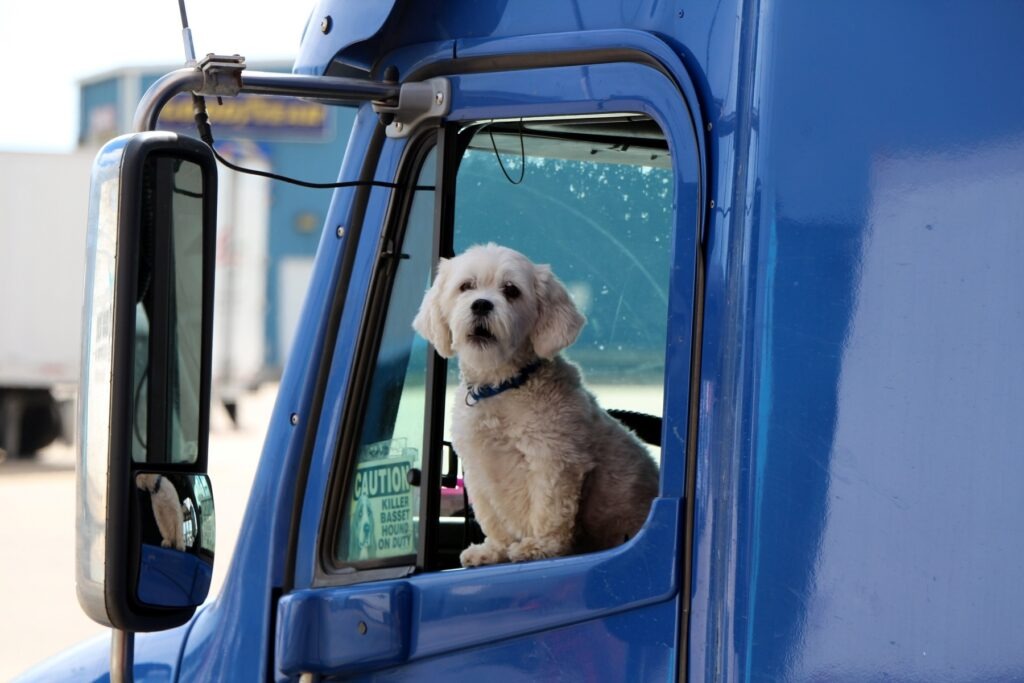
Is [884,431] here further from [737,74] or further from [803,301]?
[737,74]

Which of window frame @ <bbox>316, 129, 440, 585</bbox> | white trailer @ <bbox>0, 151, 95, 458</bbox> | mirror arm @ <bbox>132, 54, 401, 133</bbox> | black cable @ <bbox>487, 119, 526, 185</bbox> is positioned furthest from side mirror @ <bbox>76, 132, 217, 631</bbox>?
white trailer @ <bbox>0, 151, 95, 458</bbox>

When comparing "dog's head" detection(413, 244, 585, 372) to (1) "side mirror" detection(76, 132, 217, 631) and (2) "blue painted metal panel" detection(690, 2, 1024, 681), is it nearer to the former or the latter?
(1) "side mirror" detection(76, 132, 217, 631)

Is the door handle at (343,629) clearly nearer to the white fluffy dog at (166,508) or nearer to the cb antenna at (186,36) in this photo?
the white fluffy dog at (166,508)

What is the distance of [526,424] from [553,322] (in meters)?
0.23

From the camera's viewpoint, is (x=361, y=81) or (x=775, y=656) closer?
(x=775, y=656)

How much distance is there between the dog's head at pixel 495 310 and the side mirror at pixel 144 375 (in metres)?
0.61

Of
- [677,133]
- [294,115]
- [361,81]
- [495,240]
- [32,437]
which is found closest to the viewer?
[677,133]

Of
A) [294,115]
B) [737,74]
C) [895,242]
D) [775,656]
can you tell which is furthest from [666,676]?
[294,115]

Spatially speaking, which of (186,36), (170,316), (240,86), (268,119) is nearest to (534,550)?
(170,316)

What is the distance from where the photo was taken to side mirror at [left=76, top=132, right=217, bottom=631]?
77.7 inches

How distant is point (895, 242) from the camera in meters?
1.75

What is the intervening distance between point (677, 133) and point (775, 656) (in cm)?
73

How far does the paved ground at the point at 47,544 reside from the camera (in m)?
10.2

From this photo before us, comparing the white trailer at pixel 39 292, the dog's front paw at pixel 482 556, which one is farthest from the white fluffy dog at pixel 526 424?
the white trailer at pixel 39 292
